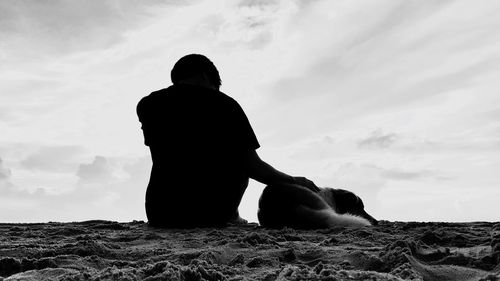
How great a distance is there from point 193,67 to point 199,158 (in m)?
→ 0.78

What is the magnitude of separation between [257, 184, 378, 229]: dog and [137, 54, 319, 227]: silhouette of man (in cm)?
11

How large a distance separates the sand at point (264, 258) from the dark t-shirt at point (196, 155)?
2.30ft

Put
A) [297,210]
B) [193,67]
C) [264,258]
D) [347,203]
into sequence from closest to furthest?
[264,258], [297,210], [193,67], [347,203]

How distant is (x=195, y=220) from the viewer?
4301 millimetres

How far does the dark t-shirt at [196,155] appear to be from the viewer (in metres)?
4.24

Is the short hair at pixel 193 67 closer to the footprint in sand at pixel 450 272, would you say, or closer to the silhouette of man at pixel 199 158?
the silhouette of man at pixel 199 158

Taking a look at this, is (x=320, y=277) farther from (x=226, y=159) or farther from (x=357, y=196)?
(x=357, y=196)

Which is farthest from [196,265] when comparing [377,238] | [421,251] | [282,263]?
[377,238]

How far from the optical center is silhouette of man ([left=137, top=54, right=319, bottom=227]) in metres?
4.21

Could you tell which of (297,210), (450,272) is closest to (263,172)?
(297,210)

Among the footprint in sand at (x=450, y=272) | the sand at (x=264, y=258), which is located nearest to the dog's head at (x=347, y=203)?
the sand at (x=264, y=258)

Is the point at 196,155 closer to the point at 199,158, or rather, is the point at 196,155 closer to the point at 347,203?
the point at 199,158

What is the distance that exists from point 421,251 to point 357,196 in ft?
6.89

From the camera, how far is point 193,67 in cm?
445
